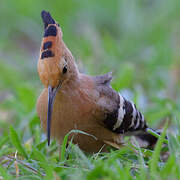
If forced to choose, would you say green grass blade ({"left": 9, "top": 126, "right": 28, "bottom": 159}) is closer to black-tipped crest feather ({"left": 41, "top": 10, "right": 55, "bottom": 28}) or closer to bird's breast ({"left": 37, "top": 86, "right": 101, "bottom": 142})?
bird's breast ({"left": 37, "top": 86, "right": 101, "bottom": 142})

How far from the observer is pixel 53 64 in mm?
3201

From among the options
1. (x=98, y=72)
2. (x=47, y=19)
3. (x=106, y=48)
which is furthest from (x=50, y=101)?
(x=106, y=48)

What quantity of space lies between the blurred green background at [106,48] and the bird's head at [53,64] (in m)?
1.28

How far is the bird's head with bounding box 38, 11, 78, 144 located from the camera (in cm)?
320

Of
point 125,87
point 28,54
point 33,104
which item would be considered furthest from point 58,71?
point 28,54

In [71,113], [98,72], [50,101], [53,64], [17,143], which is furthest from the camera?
[98,72]

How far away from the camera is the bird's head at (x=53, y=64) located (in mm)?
3197

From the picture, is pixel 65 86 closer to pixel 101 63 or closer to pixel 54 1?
pixel 101 63

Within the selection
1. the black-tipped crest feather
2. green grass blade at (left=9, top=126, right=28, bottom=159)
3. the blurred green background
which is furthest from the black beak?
the blurred green background

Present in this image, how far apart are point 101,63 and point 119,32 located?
1676 mm

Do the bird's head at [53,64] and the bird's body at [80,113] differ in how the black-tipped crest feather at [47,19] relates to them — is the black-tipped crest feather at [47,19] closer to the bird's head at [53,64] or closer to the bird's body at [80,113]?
the bird's head at [53,64]

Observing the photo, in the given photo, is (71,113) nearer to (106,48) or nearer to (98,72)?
(98,72)

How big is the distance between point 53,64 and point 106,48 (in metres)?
3.91

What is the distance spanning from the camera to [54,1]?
27.2 feet
